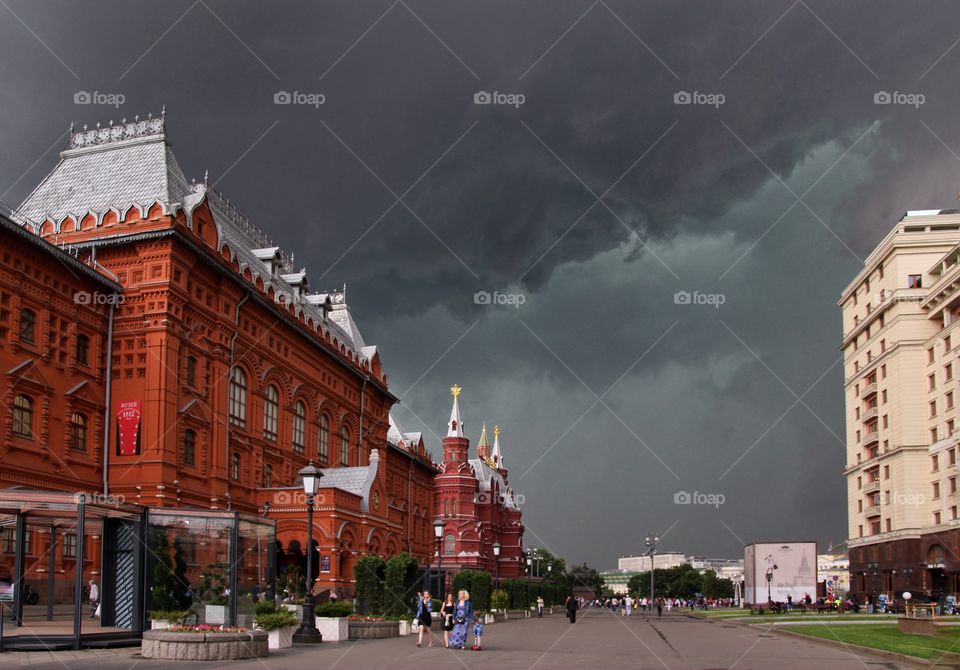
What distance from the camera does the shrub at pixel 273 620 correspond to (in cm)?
2492

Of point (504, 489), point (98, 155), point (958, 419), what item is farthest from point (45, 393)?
point (504, 489)

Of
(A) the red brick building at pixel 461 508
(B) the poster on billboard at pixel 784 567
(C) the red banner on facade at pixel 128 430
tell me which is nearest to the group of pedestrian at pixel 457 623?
(C) the red banner on facade at pixel 128 430

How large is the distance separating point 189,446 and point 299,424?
14211 millimetres

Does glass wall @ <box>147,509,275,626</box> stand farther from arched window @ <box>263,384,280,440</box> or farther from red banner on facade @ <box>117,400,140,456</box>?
arched window @ <box>263,384,280,440</box>

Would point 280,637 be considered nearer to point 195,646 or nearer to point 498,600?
point 195,646

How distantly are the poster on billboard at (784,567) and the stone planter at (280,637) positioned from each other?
43857 millimetres

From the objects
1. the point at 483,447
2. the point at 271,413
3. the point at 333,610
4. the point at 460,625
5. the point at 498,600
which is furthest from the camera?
the point at 483,447

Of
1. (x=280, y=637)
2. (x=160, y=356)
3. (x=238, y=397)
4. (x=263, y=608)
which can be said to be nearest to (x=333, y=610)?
(x=263, y=608)

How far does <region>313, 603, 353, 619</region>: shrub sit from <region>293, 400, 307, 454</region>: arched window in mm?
26501

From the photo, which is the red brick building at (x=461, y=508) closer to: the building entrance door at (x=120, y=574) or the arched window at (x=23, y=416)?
the arched window at (x=23, y=416)

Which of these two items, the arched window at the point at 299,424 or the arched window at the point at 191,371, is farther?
the arched window at the point at 299,424

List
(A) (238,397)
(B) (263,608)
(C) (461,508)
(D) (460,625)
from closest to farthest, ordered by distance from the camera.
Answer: (B) (263,608), (D) (460,625), (A) (238,397), (C) (461,508)

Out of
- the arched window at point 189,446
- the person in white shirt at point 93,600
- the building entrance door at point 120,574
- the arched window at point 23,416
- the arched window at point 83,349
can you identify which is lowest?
the person in white shirt at point 93,600

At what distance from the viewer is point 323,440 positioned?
60.8 meters
